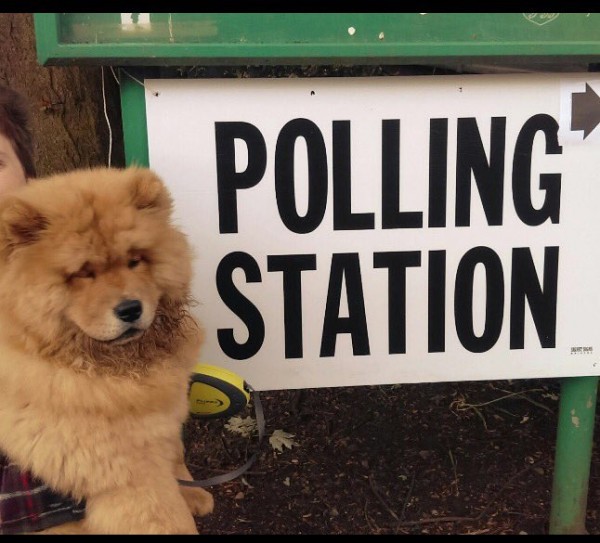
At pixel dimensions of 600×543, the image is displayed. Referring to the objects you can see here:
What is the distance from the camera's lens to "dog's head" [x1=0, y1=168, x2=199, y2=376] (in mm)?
1492

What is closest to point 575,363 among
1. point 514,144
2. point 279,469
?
point 514,144

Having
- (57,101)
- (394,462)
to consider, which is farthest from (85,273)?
(394,462)

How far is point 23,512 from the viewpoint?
5.31ft

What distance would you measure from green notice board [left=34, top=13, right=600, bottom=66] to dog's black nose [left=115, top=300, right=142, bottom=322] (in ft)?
2.79

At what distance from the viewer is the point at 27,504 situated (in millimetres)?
1620

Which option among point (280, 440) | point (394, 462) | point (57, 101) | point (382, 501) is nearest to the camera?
point (57, 101)

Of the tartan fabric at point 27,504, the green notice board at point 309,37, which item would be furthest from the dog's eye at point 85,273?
the green notice board at point 309,37

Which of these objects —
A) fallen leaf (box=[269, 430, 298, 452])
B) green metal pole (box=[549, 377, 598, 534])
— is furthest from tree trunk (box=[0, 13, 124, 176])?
green metal pole (box=[549, 377, 598, 534])

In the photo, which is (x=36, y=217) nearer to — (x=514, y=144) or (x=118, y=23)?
(x=118, y=23)

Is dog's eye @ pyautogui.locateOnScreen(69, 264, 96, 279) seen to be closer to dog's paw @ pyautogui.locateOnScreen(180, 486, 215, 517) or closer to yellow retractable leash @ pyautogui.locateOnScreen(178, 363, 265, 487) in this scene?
yellow retractable leash @ pyautogui.locateOnScreen(178, 363, 265, 487)

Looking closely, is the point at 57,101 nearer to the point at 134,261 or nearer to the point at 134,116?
the point at 134,116

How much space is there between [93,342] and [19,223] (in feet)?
1.09

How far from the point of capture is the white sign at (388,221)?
212 cm

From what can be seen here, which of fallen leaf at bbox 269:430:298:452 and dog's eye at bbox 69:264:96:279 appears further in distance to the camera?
fallen leaf at bbox 269:430:298:452
